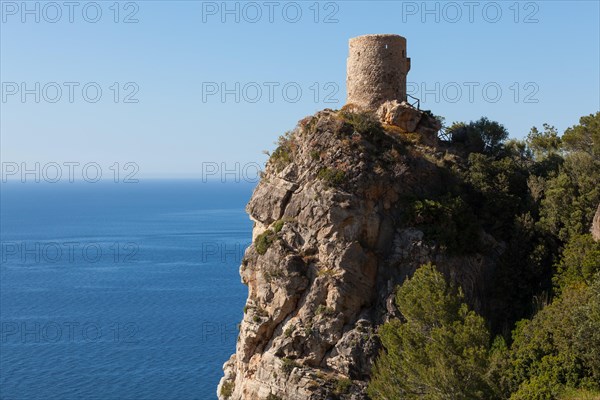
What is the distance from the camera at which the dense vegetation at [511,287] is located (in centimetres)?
2466

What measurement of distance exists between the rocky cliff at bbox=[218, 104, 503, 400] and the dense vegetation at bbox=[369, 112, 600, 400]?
3.42 ft

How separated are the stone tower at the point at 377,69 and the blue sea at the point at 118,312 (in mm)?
26522

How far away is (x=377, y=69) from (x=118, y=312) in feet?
151

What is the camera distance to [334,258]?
31250 mm

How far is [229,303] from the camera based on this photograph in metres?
76.9

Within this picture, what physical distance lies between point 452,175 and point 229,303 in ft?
151

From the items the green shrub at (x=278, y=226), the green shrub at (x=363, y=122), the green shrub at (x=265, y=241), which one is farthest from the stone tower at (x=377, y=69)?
the green shrub at (x=265, y=241)

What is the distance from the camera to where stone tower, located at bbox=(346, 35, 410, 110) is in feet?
119

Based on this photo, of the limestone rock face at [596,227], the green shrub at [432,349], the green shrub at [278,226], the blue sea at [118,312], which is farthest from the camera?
the blue sea at [118,312]

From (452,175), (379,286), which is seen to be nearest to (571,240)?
(452,175)

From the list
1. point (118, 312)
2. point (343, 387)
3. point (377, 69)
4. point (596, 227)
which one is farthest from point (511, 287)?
point (118, 312)

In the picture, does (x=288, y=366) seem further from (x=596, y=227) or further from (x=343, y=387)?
(x=596, y=227)

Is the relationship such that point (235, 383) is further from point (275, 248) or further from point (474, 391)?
point (474, 391)

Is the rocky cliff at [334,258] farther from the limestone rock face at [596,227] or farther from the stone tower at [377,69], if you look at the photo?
the limestone rock face at [596,227]
